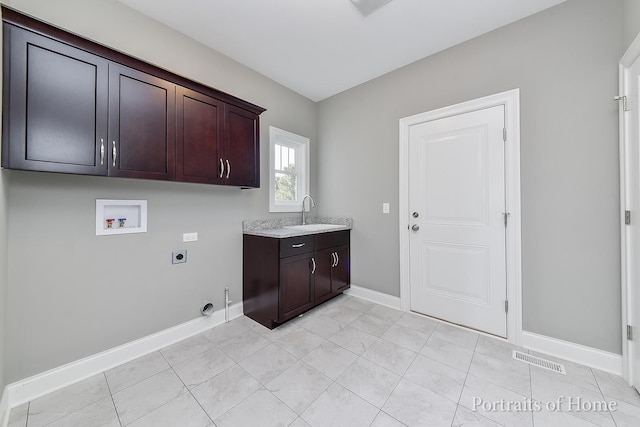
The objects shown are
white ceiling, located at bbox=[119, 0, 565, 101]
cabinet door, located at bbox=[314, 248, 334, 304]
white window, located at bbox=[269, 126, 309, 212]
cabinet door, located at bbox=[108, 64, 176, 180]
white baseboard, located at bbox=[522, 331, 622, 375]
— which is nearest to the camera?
cabinet door, located at bbox=[108, 64, 176, 180]

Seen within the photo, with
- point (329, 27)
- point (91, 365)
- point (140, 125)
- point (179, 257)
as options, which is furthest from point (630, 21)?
point (91, 365)

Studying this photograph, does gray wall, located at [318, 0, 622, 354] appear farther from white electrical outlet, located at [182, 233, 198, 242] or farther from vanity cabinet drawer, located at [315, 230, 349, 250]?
white electrical outlet, located at [182, 233, 198, 242]

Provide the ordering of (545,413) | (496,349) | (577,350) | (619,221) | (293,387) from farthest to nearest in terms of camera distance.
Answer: (496,349) → (577,350) → (619,221) → (293,387) → (545,413)

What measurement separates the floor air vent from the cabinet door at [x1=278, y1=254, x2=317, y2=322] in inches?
72.1

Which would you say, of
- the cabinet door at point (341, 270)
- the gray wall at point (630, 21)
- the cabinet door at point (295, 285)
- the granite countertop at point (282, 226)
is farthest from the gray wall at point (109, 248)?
the gray wall at point (630, 21)

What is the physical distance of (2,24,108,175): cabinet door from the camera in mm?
1240

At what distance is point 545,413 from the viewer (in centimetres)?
133

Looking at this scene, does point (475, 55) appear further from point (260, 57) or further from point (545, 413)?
point (545, 413)

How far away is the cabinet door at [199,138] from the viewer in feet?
6.16

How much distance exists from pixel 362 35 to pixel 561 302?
285cm

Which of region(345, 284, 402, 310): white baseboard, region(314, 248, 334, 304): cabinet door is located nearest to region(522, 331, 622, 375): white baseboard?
region(345, 284, 402, 310): white baseboard

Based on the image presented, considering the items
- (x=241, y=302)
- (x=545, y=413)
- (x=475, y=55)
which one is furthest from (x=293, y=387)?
(x=475, y=55)

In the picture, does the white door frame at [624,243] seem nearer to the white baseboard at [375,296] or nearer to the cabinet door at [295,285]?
the white baseboard at [375,296]

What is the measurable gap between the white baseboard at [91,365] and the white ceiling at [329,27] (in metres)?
2.70
